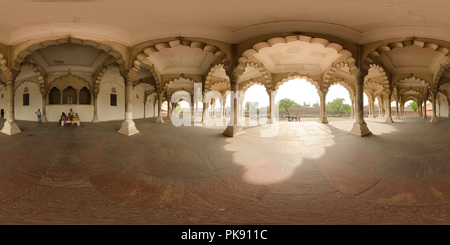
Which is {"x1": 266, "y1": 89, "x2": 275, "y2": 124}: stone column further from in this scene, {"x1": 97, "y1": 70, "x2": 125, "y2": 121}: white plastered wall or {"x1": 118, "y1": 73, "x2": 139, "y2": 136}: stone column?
{"x1": 97, "y1": 70, "x2": 125, "y2": 121}: white plastered wall

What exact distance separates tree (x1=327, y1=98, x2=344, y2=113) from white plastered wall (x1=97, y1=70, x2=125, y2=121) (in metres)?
55.1

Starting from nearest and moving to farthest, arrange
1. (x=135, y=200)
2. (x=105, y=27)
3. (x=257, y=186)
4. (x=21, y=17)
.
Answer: (x=135, y=200) → (x=257, y=186) → (x=21, y=17) → (x=105, y=27)

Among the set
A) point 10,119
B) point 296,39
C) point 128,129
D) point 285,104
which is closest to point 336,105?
point 285,104

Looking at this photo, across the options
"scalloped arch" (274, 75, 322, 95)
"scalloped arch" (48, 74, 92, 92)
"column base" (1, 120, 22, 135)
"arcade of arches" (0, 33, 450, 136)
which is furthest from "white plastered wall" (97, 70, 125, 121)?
"scalloped arch" (274, 75, 322, 95)

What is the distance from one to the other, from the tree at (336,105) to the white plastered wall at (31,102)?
6062cm

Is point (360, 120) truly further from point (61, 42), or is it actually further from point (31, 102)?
point (31, 102)

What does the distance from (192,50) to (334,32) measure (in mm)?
6802

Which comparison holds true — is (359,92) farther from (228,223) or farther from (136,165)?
(136,165)

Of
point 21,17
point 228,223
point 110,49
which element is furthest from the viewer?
point 110,49

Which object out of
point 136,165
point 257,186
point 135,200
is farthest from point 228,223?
point 136,165

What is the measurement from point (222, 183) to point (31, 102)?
19.6m

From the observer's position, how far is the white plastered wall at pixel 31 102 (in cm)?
1504

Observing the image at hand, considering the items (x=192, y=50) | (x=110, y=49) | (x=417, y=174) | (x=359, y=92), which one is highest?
(x=192, y=50)

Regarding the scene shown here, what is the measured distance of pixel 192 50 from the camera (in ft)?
33.9
